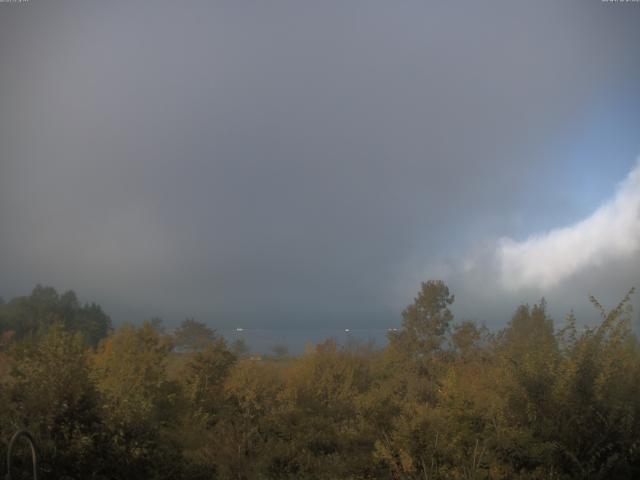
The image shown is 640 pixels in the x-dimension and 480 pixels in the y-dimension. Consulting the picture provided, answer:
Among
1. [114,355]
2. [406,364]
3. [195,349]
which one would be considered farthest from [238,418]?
[406,364]

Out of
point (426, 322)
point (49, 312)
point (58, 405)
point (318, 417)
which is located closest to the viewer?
point (58, 405)

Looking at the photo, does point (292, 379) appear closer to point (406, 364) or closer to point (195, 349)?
point (195, 349)

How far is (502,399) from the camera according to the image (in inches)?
432

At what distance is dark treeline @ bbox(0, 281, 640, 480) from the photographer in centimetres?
916

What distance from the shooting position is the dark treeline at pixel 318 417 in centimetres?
916

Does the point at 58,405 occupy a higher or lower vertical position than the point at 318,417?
higher

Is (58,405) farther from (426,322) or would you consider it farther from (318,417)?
(426,322)

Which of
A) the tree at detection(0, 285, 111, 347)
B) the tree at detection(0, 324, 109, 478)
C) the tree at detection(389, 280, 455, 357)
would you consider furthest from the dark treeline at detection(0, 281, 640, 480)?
the tree at detection(0, 285, 111, 347)

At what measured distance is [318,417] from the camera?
17.8 meters

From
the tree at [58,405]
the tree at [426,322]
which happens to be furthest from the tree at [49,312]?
the tree at [58,405]

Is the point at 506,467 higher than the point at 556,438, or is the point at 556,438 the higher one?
the point at 556,438

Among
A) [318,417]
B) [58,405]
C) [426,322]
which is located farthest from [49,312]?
[58,405]

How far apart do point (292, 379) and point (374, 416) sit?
5151mm

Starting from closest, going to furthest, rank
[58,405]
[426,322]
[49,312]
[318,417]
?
[58,405] → [318,417] → [426,322] → [49,312]
